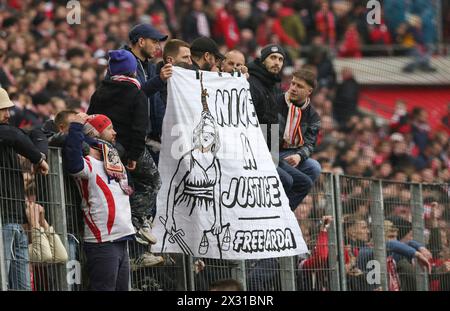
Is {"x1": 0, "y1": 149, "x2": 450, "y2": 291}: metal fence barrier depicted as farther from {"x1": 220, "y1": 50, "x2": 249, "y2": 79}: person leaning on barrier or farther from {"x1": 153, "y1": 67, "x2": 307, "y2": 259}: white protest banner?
{"x1": 220, "y1": 50, "x2": 249, "y2": 79}: person leaning on barrier

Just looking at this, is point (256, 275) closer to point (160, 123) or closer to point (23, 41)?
point (160, 123)

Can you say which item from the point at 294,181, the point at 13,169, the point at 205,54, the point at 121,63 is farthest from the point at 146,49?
the point at 13,169

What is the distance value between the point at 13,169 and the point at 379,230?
5147 mm

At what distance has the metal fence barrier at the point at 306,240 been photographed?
11.5 metres

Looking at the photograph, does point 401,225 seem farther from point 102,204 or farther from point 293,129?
point 102,204

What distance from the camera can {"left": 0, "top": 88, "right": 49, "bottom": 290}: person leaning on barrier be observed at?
11297mm

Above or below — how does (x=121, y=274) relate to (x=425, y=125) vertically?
below

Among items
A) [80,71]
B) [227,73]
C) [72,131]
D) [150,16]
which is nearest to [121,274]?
[72,131]

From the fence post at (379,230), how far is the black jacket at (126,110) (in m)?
3.99

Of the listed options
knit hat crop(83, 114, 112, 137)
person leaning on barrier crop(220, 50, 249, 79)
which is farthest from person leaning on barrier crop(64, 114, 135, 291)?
person leaning on barrier crop(220, 50, 249, 79)

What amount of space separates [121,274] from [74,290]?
0.40 meters

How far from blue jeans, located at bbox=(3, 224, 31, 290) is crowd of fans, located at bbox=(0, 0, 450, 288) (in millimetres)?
3650
